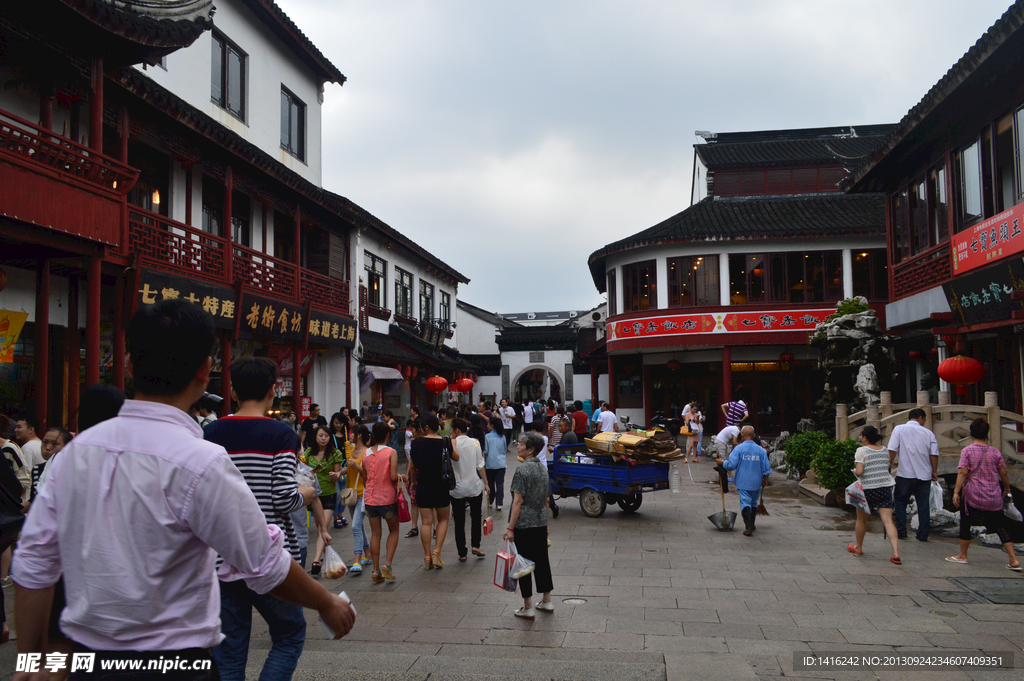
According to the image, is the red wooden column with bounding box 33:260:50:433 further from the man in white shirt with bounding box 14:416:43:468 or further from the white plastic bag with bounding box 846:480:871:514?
the white plastic bag with bounding box 846:480:871:514

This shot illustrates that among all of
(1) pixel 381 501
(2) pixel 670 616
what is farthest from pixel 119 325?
(2) pixel 670 616

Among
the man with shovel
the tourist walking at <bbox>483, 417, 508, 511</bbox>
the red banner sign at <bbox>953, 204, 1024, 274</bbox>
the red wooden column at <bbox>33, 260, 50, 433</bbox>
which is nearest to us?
the red wooden column at <bbox>33, 260, 50, 433</bbox>

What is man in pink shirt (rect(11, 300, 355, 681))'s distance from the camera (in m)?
1.95

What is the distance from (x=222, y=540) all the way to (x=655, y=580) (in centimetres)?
640

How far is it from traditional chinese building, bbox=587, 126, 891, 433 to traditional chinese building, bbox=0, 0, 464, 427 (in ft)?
33.3

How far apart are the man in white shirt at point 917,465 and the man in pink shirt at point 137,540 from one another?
377 inches

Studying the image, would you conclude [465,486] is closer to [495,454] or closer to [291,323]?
[495,454]

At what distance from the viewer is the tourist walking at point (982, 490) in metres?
7.88

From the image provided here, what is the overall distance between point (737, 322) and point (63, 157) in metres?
20.0

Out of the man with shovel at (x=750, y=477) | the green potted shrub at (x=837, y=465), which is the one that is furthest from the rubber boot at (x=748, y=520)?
the green potted shrub at (x=837, y=465)

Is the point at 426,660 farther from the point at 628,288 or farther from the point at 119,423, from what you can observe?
the point at 628,288

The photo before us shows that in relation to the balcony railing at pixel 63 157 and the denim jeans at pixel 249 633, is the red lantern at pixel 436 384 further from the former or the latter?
the denim jeans at pixel 249 633

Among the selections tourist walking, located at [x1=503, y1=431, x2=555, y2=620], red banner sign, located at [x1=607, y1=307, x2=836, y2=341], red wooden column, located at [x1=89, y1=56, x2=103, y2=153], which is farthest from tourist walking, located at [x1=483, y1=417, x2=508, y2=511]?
red banner sign, located at [x1=607, y1=307, x2=836, y2=341]

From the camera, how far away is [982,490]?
797cm
